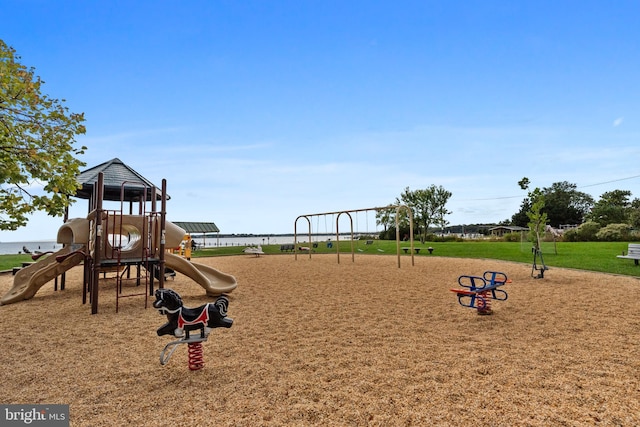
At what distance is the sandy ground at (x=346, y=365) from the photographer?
120 inches

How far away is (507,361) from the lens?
164 inches

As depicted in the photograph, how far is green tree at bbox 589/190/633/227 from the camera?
1758 inches

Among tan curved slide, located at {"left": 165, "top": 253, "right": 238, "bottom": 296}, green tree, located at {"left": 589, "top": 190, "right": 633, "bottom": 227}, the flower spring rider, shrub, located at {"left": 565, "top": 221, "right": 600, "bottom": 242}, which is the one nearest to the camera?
the flower spring rider

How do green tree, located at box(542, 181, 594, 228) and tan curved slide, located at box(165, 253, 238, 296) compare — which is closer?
tan curved slide, located at box(165, 253, 238, 296)

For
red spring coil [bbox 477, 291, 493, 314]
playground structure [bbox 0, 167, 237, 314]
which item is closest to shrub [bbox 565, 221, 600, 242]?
red spring coil [bbox 477, 291, 493, 314]

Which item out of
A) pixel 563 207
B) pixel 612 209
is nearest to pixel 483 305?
pixel 612 209

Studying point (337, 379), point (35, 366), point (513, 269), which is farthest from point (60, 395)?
point (513, 269)

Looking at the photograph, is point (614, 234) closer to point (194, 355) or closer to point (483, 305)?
point (483, 305)

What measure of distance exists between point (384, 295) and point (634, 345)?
456 cm

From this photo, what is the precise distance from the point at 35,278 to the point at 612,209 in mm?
58541

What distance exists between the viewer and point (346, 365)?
4086 millimetres

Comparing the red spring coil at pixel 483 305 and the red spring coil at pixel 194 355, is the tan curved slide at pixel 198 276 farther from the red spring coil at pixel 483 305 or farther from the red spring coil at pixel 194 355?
the red spring coil at pixel 483 305

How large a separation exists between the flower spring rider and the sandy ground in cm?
22

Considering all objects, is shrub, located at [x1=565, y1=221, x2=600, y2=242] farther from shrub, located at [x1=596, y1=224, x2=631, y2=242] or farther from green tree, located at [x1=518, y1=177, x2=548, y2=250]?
green tree, located at [x1=518, y1=177, x2=548, y2=250]
